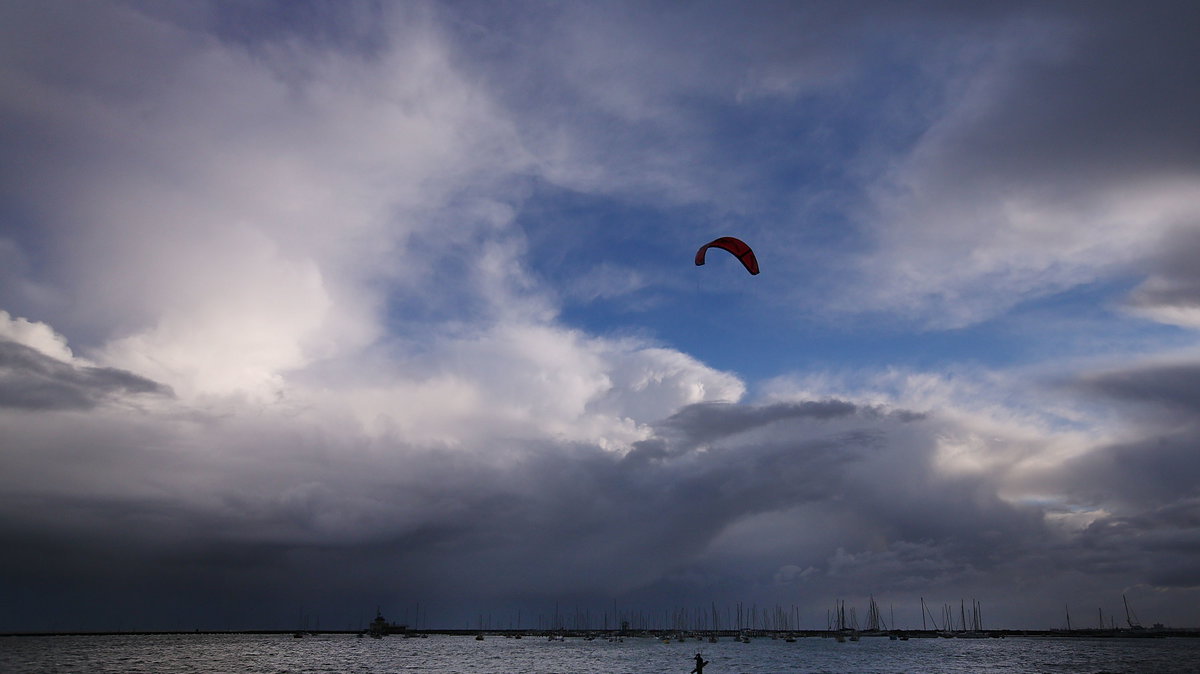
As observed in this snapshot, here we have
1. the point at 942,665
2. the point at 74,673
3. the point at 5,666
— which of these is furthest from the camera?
the point at 942,665

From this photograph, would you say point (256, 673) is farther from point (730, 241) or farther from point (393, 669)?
point (730, 241)

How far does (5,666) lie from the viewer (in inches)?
4353

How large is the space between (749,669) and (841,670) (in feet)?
41.6

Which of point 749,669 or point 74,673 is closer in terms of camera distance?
point 74,673

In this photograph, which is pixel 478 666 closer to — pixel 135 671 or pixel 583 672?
pixel 583 672

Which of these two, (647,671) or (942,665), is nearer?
(647,671)

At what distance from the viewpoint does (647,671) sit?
101 meters

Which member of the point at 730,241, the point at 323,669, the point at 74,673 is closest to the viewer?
the point at 730,241

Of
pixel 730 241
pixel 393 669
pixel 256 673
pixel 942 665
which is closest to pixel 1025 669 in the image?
pixel 942 665

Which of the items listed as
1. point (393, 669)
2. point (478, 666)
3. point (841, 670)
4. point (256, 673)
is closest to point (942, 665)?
point (841, 670)

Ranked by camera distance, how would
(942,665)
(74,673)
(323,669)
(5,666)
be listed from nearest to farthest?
(74,673), (323,669), (5,666), (942,665)

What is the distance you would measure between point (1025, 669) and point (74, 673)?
13066cm

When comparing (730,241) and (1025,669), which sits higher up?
(730,241)

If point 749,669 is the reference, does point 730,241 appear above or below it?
above
